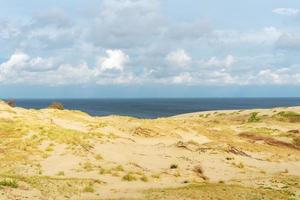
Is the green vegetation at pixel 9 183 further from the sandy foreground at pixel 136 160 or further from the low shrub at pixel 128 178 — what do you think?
the low shrub at pixel 128 178

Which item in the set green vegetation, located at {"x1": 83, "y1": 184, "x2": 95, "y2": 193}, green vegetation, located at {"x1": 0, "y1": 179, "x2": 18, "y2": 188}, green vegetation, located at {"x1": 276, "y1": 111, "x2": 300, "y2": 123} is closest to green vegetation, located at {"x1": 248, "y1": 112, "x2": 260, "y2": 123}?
green vegetation, located at {"x1": 276, "y1": 111, "x2": 300, "y2": 123}

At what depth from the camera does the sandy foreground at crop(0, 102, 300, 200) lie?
118ft

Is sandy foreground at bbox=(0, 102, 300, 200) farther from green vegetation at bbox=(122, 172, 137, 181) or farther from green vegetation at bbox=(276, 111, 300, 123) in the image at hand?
green vegetation at bbox=(276, 111, 300, 123)

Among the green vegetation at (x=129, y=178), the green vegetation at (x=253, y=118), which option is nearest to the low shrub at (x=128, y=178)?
the green vegetation at (x=129, y=178)

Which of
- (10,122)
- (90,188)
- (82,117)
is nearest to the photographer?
(90,188)

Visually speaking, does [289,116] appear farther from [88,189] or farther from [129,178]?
[88,189]

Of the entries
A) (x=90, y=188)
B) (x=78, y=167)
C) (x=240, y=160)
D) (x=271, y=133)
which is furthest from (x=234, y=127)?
(x=90, y=188)

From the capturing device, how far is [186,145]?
6316 cm

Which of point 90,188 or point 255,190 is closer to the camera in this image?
point 90,188

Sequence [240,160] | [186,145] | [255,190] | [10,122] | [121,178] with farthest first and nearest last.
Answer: [10,122] < [186,145] < [240,160] < [121,178] < [255,190]

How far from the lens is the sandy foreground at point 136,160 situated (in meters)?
35.9

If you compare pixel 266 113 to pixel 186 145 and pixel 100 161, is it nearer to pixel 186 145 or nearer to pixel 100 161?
pixel 186 145

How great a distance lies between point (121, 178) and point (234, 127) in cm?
5472

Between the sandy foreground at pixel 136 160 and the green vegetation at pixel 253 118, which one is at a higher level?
the green vegetation at pixel 253 118
